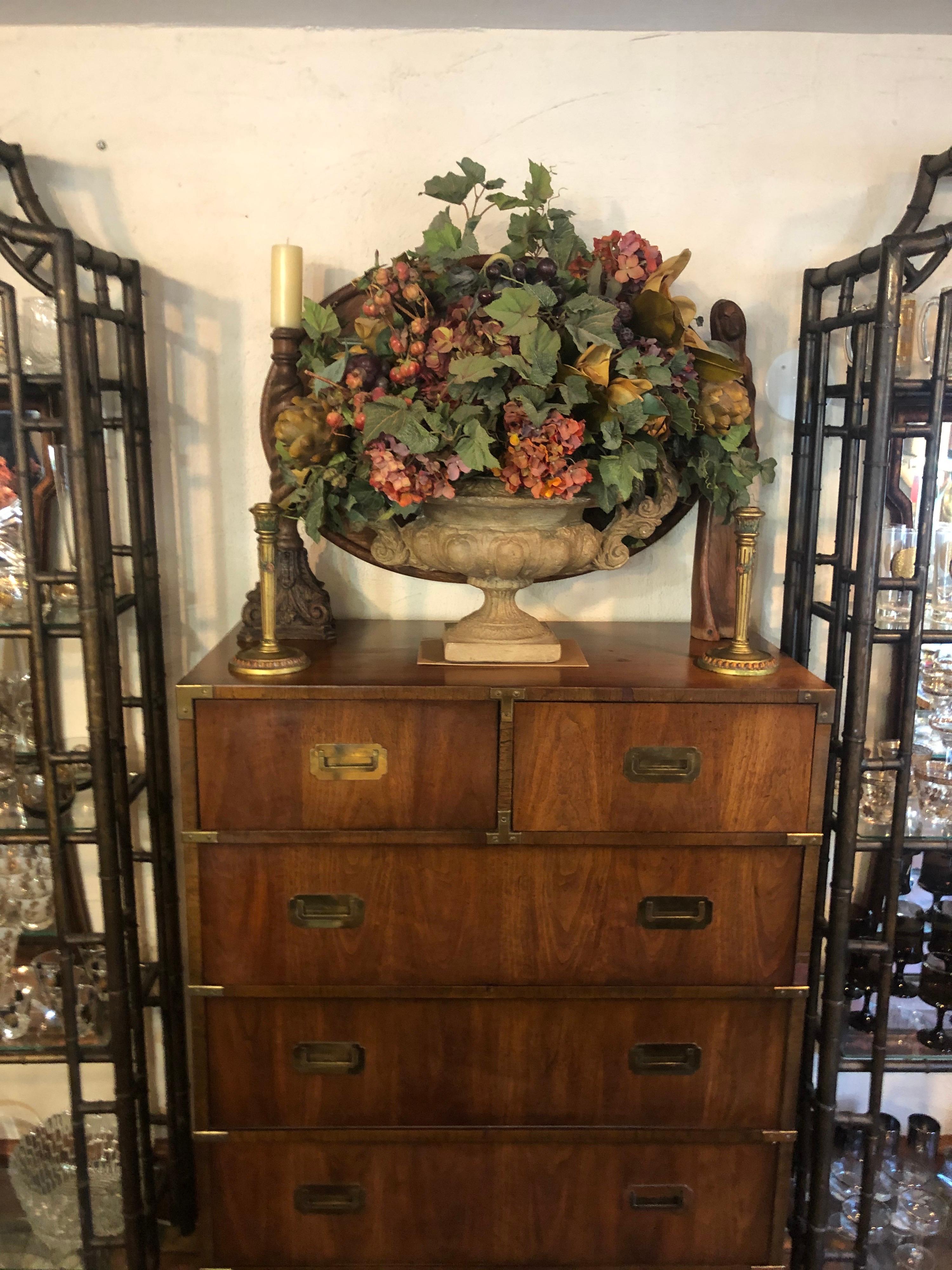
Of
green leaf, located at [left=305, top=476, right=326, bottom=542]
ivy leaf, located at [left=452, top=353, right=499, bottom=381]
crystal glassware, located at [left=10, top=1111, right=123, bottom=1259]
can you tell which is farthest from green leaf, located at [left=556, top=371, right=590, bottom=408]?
crystal glassware, located at [left=10, top=1111, right=123, bottom=1259]

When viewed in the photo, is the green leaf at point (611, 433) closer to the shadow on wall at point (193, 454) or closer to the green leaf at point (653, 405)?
the green leaf at point (653, 405)

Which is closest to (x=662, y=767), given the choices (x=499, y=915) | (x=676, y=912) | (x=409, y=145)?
(x=676, y=912)

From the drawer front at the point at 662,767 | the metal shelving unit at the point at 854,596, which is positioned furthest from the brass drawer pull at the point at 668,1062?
the drawer front at the point at 662,767

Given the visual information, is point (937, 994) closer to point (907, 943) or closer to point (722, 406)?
point (907, 943)

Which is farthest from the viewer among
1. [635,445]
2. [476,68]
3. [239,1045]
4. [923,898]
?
[923,898]

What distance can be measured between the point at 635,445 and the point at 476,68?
2.78 ft

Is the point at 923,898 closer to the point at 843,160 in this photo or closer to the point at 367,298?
the point at 843,160

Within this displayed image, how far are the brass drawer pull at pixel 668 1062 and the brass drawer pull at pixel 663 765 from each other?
18.5 inches

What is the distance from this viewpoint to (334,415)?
1402 mm

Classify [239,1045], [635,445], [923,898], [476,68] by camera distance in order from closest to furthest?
[635,445], [239,1045], [476,68], [923,898]

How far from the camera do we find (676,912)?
1483mm

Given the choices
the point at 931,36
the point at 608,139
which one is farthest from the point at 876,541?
the point at 931,36

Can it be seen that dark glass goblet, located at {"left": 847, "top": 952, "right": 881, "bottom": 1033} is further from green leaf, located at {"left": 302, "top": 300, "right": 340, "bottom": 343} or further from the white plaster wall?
green leaf, located at {"left": 302, "top": 300, "right": 340, "bottom": 343}

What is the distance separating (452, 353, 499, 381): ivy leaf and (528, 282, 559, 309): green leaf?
113 mm
